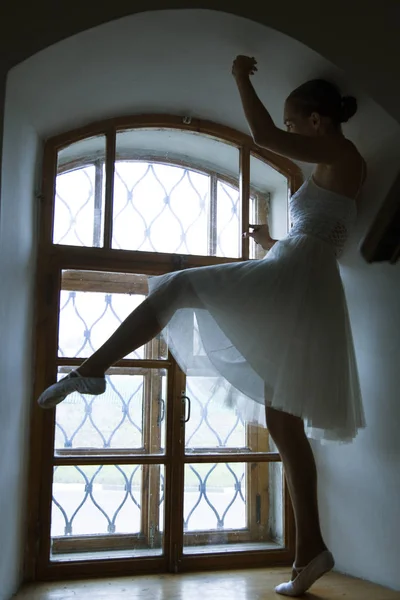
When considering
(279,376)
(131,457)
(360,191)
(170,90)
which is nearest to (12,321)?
(131,457)

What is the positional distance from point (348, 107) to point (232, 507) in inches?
55.1

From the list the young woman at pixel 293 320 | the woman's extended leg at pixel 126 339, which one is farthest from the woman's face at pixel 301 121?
the woman's extended leg at pixel 126 339

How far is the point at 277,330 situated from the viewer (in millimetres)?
1635

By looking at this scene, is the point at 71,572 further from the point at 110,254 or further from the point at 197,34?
the point at 197,34

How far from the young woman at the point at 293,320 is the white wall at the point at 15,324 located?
9.7 inches

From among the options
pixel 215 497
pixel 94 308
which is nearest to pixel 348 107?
pixel 94 308

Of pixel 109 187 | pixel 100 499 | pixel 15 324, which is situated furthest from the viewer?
pixel 109 187

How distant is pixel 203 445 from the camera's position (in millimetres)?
2090

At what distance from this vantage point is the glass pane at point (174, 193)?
2.16m

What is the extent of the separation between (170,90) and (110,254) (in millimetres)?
594

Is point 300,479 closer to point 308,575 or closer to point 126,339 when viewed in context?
point 308,575

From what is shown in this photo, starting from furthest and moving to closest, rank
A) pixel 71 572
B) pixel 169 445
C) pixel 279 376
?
1. pixel 169 445
2. pixel 71 572
3. pixel 279 376

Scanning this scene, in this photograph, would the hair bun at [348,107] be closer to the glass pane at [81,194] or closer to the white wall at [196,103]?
the white wall at [196,103]

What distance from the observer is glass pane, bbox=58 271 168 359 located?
2039 mm
